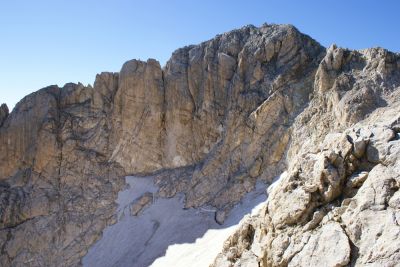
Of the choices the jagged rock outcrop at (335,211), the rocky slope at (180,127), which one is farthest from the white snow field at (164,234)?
the jagged rock outcrop at (335,211)

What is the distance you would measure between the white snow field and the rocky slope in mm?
→ 970

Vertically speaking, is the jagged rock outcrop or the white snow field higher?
the jagged rock outcrop

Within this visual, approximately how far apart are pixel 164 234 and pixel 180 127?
39.8ft

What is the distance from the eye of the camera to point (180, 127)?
44781 mm

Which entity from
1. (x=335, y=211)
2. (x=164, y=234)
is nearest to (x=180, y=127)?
(x=164, y=234)

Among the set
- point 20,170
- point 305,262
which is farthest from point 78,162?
point 305,262

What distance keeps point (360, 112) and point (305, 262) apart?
1674cm

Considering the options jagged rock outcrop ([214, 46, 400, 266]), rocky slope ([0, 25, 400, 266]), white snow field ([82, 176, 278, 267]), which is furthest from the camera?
rocky slope ([0, 25, 400, 266])

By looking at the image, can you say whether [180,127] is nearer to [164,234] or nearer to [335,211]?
[164,234]

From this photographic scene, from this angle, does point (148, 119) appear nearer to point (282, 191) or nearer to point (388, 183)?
point (282, 191)

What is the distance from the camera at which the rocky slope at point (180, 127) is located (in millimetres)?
34656

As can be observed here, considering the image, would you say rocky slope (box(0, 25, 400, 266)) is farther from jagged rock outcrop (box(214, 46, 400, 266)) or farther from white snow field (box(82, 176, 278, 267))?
jagged rock outcrop (box(214, 46, 400, 266))

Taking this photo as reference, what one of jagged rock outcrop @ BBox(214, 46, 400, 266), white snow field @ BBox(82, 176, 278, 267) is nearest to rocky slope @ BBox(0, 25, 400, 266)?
white snow field @ BBox(82, 176, 278, 267)

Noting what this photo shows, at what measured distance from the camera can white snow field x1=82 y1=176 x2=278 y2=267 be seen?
33188 millimetres
